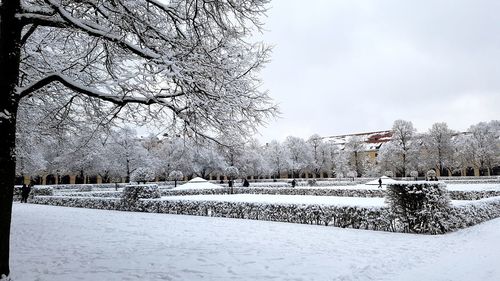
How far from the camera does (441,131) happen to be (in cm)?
6166

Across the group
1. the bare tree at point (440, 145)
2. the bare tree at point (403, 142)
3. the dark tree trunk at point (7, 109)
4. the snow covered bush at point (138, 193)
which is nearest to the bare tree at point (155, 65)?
the dark tree trunk at point (7, 109)

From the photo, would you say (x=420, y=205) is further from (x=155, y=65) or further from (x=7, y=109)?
(x=7, y=109)

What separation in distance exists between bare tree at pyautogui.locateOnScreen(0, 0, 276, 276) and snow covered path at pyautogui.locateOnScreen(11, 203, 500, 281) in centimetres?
255

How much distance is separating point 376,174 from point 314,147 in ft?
48.0

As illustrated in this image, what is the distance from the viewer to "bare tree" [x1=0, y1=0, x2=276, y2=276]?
563 centimetres

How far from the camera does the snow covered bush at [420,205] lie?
12.2 metres

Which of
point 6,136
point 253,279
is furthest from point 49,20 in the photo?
point 253,279

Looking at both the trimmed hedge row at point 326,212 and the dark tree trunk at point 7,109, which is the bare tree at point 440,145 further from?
the dark tree trunk at point 7,109

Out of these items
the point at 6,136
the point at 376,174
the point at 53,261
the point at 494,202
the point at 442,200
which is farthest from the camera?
the point at 376,174

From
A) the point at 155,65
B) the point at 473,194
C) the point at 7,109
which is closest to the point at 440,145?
the point at 473,194

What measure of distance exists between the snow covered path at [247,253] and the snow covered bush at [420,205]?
638 millimetres

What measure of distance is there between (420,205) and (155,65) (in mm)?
10498

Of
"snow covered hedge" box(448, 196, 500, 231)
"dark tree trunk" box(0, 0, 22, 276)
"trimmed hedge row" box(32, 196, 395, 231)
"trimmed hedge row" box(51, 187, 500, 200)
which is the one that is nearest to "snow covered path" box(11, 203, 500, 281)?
"snow covered hedge" box(448, 196, 500, 231)

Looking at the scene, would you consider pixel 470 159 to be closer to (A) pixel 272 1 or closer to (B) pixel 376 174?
(B) pixel 376 174
